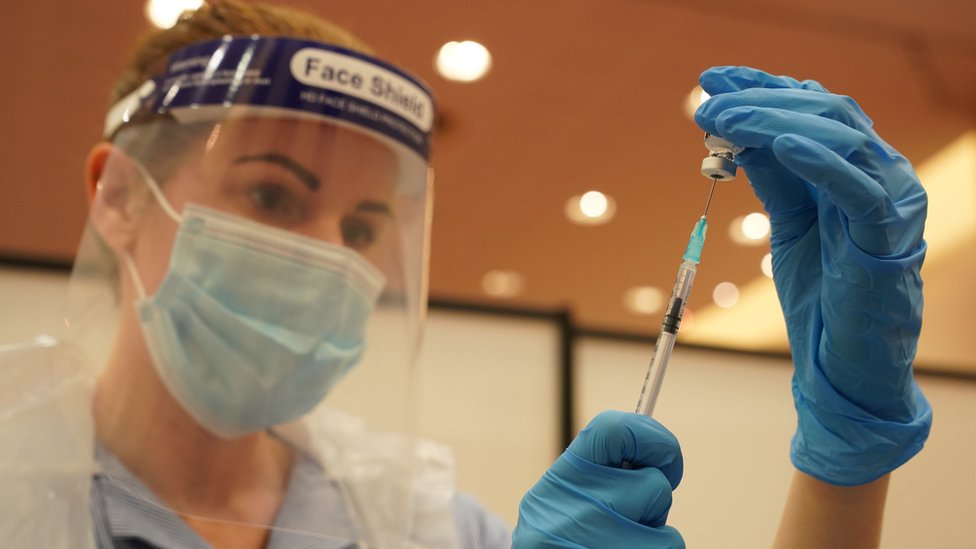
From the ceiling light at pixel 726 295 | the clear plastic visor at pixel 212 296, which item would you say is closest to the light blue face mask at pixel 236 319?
the clear plastic visor at pixel 212 296

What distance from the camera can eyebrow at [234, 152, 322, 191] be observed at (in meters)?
1.01

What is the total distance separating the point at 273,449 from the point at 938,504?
849mm

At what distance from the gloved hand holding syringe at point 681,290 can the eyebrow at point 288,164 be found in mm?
476

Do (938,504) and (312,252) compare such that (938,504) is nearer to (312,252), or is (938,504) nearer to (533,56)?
(312,252)

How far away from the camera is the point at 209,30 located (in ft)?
3.55

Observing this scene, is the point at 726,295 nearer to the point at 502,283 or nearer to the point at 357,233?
the point at 357,233

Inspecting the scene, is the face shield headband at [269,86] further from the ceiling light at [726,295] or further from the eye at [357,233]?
the ceiling light at [726,295]

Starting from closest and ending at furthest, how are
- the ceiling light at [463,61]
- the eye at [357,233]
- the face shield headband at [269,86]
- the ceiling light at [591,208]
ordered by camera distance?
the face shield headband at [269,86], the eye at [357,233], the ceiling light at [463,61], the ceiling light at [591,208]

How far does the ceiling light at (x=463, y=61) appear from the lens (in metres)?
2.70

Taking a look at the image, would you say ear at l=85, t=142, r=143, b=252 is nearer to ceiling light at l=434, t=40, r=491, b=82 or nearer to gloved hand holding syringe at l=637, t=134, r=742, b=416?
gloved hand holding syringe at l=637, t=134, r=742, b=416

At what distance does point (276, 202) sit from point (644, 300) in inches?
131

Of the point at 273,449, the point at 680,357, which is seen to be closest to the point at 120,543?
the point at 273,449

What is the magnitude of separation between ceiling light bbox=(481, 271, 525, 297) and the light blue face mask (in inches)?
121

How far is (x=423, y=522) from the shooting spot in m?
1.17
